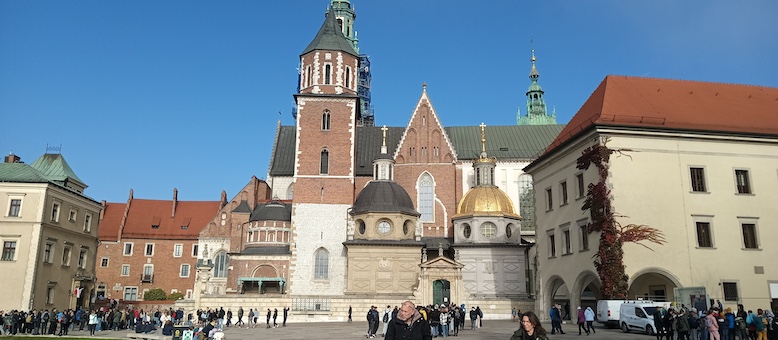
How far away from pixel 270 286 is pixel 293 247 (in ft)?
11.5

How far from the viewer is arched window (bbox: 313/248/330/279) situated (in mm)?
48594

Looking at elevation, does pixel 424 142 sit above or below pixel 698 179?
above

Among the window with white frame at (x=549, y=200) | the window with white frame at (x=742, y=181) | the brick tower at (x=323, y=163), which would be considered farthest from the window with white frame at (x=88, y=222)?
the window with white frame at (x=742, y=181)

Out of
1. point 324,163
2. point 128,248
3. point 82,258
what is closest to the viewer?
point 82,258

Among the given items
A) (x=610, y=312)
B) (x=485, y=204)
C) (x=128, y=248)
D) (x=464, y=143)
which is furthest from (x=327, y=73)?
(x=610, y=312)

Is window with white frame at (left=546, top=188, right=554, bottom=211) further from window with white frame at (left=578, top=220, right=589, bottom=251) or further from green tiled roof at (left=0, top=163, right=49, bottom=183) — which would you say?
green tiled roof at (left=0, top=163, right=49, bottom=183)

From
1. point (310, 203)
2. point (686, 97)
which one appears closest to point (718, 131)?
point (686, 97)

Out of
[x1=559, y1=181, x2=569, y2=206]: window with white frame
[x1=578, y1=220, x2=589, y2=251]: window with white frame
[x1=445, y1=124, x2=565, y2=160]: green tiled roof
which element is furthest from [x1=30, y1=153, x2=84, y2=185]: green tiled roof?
[x1=578, y1=220, x2=589, y2=251]: window with white frame

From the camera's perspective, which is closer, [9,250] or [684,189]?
[684,189]

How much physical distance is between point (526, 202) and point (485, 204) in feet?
27.4

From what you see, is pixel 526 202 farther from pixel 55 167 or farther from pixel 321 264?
pixel 55 167

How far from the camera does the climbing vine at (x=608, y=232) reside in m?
26.7

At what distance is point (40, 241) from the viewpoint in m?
39.3

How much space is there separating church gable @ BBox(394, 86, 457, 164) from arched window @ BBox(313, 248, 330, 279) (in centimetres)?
1128
